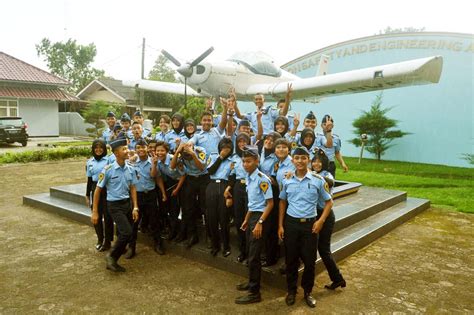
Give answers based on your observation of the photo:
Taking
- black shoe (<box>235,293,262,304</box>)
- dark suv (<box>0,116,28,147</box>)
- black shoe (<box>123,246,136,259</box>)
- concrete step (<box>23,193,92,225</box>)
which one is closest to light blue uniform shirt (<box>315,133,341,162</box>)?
black shoe (<box>235,293,262,304</box>)

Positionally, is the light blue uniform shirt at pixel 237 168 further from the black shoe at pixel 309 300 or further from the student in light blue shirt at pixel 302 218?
the black shoe at pixel 309 300

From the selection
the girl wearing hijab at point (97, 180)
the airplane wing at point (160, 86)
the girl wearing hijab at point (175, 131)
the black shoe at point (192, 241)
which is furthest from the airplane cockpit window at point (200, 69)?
the black shoe at point (192, 241)

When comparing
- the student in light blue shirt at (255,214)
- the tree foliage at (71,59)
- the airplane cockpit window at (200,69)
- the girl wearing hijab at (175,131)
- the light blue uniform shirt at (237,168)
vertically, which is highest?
the tree foliage at (71,59)

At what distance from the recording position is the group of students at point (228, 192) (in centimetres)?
360

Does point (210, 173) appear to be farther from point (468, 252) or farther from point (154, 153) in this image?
point (468, 252)

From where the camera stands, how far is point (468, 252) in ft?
17.7

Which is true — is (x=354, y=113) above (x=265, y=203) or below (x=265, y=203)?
above

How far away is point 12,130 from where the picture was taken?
1881 centimetres

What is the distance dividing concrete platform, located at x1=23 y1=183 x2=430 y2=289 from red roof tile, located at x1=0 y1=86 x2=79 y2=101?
60.4 ft

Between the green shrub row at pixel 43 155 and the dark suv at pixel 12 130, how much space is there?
17.9ft

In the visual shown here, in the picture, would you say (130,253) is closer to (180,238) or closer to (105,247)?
(105,247)

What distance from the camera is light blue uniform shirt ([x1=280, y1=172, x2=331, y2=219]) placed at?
11.6 ft

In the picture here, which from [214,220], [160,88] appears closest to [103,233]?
[214,220]

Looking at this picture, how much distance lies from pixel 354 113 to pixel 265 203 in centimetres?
1527
